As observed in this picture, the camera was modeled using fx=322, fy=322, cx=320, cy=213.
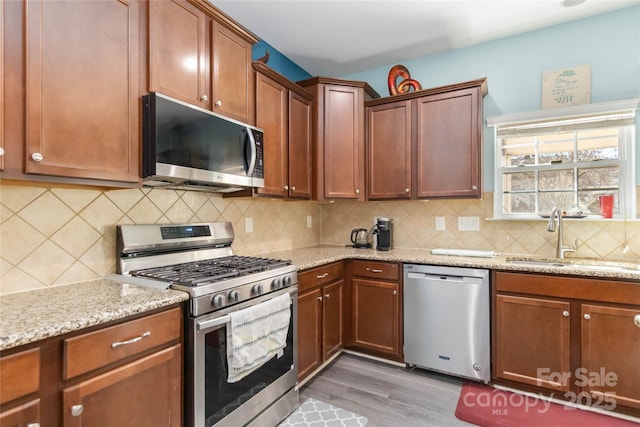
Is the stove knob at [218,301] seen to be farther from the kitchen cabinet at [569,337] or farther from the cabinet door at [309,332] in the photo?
the kitchen cabinet at [569,337]

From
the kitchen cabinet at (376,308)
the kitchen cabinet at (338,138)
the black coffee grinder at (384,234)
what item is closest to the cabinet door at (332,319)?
the kitchen cabinet at (376,308)

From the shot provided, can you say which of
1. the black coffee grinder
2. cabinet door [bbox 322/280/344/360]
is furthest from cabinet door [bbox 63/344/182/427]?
the black coffee grinder

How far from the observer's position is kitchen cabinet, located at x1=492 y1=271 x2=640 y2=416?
1895mm

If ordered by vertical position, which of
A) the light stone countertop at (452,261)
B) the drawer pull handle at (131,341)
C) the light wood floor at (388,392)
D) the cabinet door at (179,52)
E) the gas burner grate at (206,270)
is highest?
the cabinet door at (179,52)

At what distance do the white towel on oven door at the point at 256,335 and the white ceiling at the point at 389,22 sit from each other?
6.75ft

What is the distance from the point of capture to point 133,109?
1522 millimetres

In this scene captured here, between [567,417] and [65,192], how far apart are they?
3066 millimetres

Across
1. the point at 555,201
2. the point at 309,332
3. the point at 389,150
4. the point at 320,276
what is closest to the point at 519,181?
the point at 555,201

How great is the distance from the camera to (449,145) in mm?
2664

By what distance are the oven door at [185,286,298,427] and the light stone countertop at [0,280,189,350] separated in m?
0.21

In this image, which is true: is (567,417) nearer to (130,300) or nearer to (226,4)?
(130,300)

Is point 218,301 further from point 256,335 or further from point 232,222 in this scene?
point 232,222

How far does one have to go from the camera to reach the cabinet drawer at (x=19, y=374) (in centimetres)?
90

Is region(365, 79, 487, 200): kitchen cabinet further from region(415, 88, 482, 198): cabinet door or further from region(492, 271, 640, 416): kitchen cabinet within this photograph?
region(492, 271, 640, 416): kitchen cabinet
